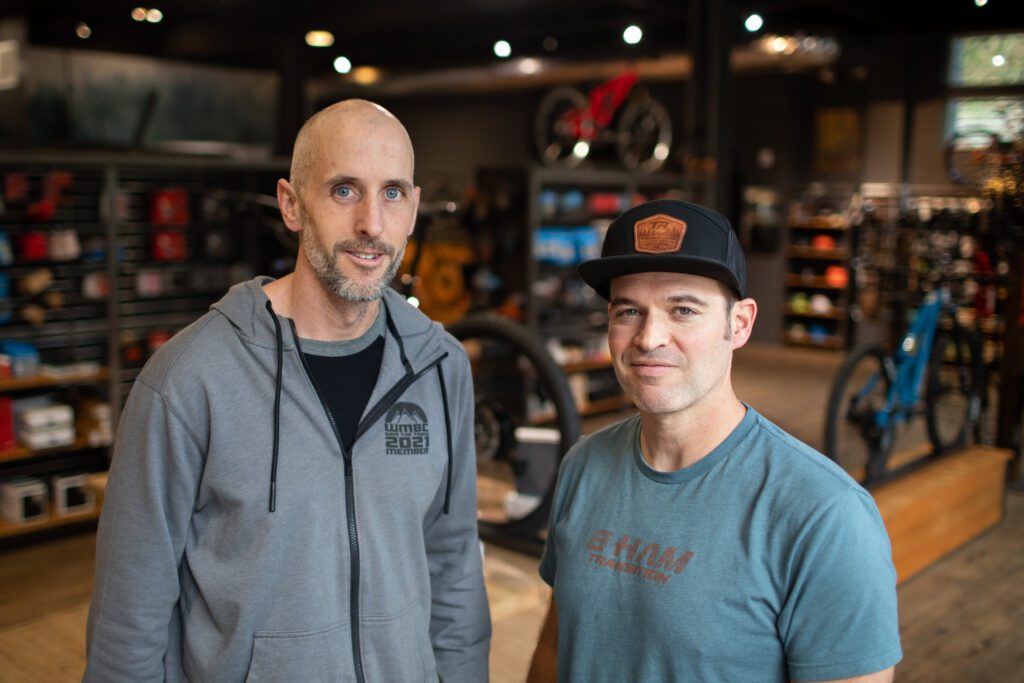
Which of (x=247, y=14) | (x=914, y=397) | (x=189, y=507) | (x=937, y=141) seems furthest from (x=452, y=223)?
(x=937, y=141)

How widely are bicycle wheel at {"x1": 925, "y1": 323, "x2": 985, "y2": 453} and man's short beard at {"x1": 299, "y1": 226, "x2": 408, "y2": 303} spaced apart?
4865mm

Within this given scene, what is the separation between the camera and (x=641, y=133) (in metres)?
12.4

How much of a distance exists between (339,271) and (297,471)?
0.35 meters

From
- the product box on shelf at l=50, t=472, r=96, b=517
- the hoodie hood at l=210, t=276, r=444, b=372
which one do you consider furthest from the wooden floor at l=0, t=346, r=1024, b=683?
the hoodie hood at l=210, t=276, r=444, b=372

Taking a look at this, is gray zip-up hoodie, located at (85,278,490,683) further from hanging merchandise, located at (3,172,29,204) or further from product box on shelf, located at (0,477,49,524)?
hanging merchandise, located at (3,172,29,204)

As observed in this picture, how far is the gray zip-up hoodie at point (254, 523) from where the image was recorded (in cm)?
155

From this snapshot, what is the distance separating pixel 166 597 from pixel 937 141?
12364mm

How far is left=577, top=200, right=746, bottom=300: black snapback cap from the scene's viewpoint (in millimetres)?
1357

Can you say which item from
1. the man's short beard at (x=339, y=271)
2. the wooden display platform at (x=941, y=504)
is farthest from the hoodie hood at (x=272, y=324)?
the wooden display platform at (x=941, y=504)

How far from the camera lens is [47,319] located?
5.48 m

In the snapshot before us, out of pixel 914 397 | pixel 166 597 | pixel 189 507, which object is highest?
pixel 189 507

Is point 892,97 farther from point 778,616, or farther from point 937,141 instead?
point 778,616

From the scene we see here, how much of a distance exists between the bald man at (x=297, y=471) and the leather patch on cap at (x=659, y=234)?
0.48 metres

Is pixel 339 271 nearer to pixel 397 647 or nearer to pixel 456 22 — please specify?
pixel 397 647
